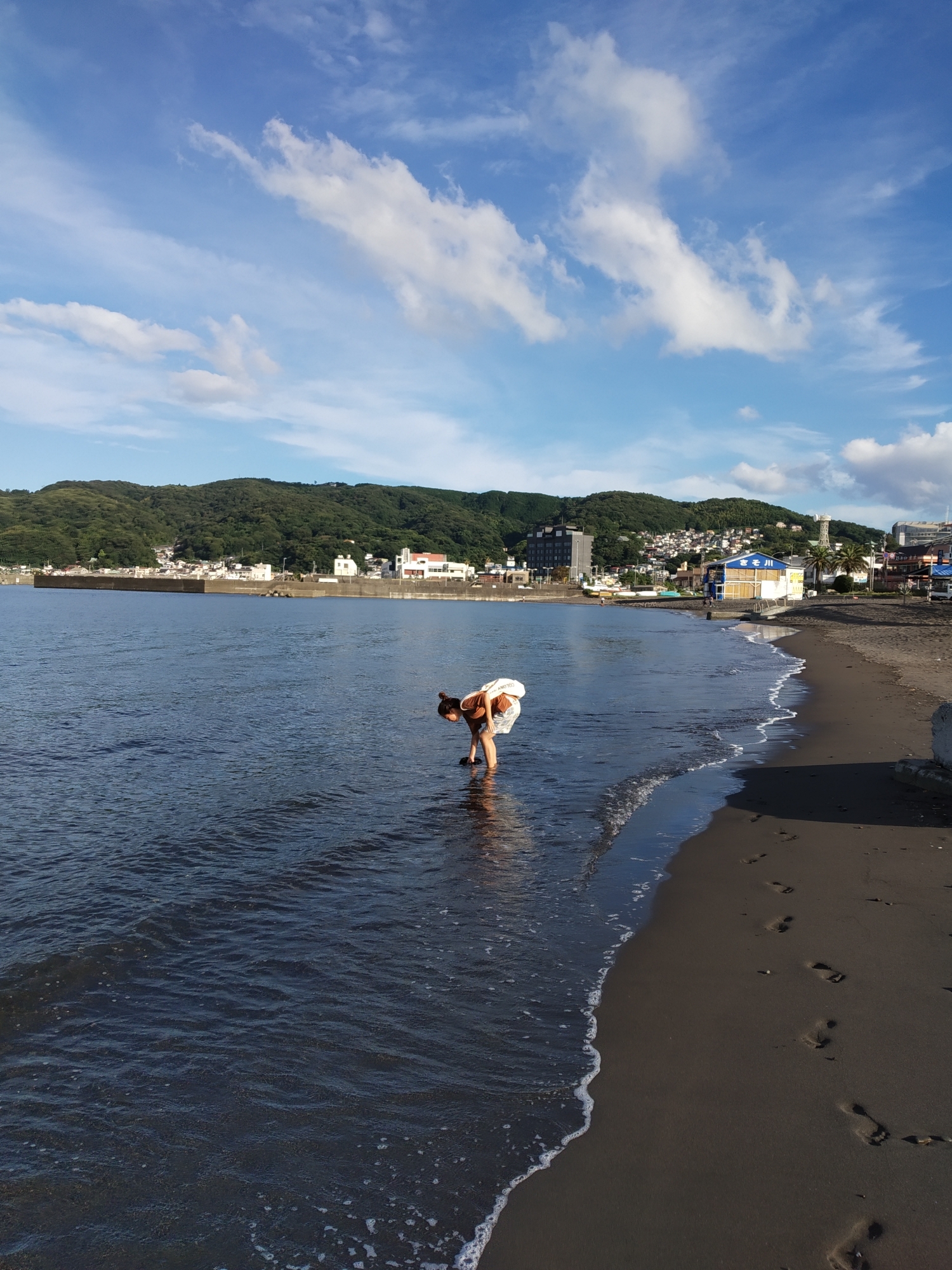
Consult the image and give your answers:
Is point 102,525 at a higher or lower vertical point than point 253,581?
higher

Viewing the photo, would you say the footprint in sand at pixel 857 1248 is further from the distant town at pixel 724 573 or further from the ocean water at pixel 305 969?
the distant town at pixel 724 573

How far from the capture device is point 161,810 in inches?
399

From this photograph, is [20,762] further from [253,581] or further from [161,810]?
[253,581]

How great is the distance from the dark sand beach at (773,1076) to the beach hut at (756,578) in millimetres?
107123

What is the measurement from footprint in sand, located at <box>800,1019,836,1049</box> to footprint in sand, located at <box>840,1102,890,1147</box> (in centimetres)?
58

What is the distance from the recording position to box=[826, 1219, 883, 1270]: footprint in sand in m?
2.96

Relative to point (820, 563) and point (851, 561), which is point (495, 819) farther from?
point (820, 563)

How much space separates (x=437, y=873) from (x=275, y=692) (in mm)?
14762

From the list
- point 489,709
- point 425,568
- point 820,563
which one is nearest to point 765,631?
point 489,709

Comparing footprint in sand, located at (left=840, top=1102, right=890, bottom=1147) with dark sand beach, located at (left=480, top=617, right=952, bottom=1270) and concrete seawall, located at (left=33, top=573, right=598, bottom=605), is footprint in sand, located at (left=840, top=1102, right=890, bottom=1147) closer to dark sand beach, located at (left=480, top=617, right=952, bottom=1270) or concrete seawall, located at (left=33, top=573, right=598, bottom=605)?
dark sand beach, located at (left=480, top=617, right=952, bottom=1270)

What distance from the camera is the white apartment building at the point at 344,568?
7298 inches

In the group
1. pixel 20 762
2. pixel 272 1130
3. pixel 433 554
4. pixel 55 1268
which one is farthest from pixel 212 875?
pixel 433 554

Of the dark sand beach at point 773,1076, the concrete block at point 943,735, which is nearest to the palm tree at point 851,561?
the concrete block at point 943,735

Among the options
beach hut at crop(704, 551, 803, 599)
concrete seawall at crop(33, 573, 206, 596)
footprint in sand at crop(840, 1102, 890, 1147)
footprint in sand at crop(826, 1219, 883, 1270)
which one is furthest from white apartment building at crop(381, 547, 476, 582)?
footprint in sand at crop(826, 1219, 883, 1270)
